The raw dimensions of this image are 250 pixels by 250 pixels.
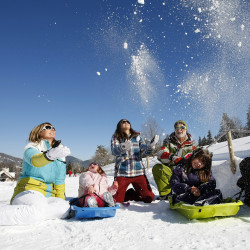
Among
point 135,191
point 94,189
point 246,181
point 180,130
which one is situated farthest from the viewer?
point 135,191

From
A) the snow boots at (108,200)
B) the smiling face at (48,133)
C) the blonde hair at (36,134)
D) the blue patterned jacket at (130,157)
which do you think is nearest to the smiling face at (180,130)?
the blue patterned jacket at (130,157)

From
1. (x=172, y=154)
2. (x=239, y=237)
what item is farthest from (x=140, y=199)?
(x=239, y=237)

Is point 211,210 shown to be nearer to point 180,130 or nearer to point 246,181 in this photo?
point 246,181

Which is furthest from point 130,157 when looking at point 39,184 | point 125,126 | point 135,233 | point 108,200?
point 135,233

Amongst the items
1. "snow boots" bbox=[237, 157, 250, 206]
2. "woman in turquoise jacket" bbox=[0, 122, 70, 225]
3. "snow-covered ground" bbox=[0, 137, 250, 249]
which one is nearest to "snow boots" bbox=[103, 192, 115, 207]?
"snow-covered ground" bbox=[0, 137, 250, 249]

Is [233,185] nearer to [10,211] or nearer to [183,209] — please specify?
[183,209]

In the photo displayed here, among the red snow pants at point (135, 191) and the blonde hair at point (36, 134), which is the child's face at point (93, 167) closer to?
the red snow pants at point (135, 191)

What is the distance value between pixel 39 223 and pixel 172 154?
258cm

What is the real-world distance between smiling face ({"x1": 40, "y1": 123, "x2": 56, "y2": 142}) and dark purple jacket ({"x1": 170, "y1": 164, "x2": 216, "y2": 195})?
2217 millimetres

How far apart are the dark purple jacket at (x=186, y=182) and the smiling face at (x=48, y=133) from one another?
2.22 meters

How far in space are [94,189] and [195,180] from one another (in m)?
1.64

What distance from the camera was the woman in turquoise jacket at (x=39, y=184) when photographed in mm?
2616

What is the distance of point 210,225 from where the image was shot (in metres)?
2.46

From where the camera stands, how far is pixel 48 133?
11.7 feet
